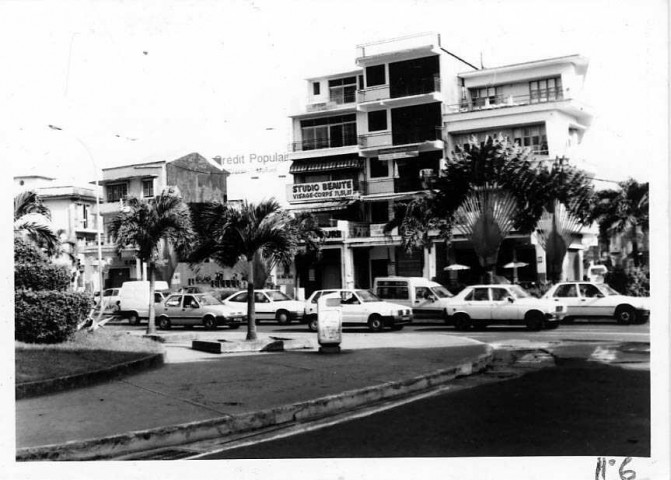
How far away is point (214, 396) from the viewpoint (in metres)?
9.28

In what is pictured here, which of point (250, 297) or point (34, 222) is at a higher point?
point (34, 222)

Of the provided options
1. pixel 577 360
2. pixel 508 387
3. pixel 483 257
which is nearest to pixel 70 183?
pixel 508 387

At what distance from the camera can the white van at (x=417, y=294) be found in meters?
20.8

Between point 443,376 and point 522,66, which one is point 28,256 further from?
point 522,66

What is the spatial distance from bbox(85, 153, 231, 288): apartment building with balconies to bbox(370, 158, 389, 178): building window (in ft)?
15.4

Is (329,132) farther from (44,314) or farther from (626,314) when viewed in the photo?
(44,314)

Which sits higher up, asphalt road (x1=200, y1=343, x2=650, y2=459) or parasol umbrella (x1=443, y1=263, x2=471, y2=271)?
parasol umbrella (x1=443, y1=263, x2=471, y2=271)

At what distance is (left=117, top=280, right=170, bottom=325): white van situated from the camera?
67.8 feet

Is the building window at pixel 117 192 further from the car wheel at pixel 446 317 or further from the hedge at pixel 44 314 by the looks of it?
the car wheel at pixel 446 317

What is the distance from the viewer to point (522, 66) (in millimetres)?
29094

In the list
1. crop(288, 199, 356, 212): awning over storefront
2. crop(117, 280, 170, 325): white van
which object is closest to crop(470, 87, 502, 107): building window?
crop(288, 199, 356, 212): awning over storefront

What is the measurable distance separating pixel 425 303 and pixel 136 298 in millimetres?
9081

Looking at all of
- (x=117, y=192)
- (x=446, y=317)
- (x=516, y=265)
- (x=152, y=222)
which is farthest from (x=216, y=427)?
(x=516, y=265)

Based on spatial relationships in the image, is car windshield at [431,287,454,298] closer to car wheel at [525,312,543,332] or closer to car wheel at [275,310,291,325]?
car wheel at [525,312,543,332]
